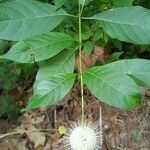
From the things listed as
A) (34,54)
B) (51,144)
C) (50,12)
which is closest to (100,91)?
(34,54)

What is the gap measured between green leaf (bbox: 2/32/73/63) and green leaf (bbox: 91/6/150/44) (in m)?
0.17

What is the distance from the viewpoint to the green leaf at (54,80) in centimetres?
135

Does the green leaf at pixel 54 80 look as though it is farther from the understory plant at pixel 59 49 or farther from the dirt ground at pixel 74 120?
the dirt ground at pixel 74 120

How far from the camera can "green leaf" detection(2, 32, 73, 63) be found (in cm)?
147

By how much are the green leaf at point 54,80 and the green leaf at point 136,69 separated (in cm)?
17

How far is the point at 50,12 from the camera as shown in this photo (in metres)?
1.57

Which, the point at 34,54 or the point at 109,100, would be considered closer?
the point at 109,100

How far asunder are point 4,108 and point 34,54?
191 centimetres

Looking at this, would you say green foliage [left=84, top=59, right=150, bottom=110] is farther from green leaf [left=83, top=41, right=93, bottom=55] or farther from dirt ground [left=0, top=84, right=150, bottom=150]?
dirt ground [left=0, top=84, right=150, bottom=150]

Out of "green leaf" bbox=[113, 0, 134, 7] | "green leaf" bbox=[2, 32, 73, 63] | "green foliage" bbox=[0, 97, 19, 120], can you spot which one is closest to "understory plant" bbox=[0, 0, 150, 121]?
"green leaf" bbox=[2, 32, 73, 63]

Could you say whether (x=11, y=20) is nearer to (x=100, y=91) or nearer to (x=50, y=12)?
(x=50, y=12)

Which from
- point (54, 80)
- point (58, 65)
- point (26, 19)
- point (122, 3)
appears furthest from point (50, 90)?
point (122, 3)

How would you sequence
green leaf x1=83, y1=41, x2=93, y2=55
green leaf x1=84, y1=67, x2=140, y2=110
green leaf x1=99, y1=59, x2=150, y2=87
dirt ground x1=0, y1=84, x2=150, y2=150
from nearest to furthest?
green leaf x1=84, y1=67, x2=140, y2=110 < green leaf x1=99, y1=59, x2=150, y2=87 < green leaf x1=83, y1=41, x2=93, y2=55 < dirt ground x1=0, y1=84, x2=150, y2=150

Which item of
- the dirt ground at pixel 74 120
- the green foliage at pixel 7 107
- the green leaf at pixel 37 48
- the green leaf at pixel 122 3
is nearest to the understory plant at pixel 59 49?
the green leaf at pixel 37 48
